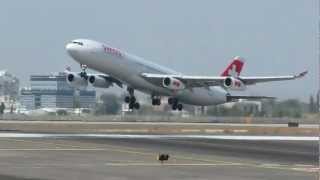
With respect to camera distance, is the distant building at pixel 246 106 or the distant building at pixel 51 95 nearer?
the distant building at pixel 246 106

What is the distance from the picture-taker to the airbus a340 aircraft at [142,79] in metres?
72.1

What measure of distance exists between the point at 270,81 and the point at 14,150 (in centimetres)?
5601

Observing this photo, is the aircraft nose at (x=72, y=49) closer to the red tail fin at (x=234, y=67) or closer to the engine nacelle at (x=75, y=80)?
the engine nacelle at (x=75, y=80)

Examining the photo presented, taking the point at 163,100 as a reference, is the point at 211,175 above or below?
below

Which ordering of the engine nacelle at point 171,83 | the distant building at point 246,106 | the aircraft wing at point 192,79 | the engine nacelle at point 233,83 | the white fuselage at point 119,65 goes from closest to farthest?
the white fuselage at point 119,65 → the engine nacelle at point 233,83 → the aircraft wing at point 192,79 → the engine nacelle at point 171,83 → the distant building at point 246,106

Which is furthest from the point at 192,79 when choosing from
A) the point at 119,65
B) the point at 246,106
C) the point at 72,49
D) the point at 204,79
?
the point at 246,106

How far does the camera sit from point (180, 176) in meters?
19.7

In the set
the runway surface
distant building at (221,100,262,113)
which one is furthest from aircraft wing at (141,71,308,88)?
the runway surface

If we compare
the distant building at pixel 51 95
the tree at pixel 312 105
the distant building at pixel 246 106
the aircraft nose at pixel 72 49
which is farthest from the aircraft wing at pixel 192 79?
the distant building at pixel 51 95

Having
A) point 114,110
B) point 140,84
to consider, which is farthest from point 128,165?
point 114,110

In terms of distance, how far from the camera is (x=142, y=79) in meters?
74.8

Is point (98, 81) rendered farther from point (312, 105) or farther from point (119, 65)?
point (312, 105)

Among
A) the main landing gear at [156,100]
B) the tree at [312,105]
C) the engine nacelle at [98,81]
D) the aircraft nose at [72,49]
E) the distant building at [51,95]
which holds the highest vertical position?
the distant building at [51,95]

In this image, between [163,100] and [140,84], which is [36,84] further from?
[140,84]
